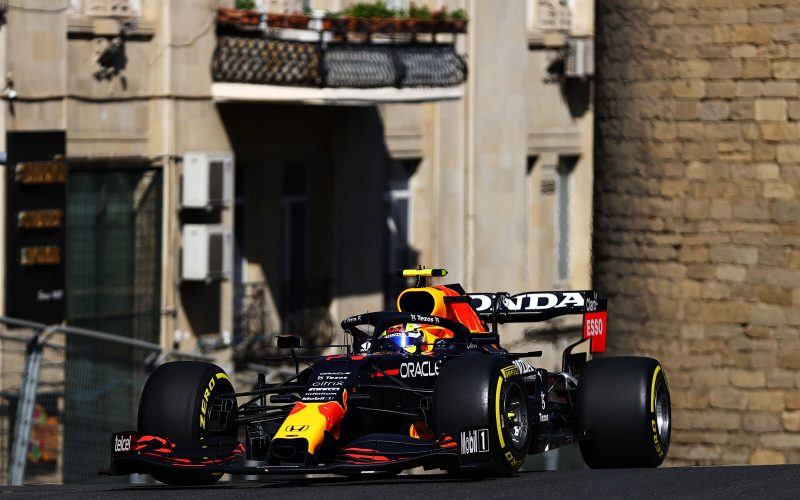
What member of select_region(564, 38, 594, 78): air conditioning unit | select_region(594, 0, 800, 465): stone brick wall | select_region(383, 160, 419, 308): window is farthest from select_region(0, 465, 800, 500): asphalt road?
select_region(564, 38, 594, 78): air conditioning unit

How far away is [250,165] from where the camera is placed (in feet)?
85.6

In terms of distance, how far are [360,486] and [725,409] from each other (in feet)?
32.4

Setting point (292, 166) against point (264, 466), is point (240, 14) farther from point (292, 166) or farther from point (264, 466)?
point (264, 466)

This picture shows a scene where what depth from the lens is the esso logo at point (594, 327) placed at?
1470 cm

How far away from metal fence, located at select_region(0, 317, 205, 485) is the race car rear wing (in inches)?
159

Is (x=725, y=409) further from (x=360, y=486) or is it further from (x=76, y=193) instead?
(x=360, y=486)

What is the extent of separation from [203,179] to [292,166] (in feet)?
9.89

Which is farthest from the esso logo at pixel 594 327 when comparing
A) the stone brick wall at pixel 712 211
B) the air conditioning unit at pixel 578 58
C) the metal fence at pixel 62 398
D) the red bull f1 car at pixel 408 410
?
the air conditioning unit at pixel 578 58

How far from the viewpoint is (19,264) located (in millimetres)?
21703

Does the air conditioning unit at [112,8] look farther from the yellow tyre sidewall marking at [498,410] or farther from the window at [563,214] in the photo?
the yellow tyre sidewall marking at [498,410]

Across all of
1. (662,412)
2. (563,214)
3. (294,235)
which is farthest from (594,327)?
(563,214)

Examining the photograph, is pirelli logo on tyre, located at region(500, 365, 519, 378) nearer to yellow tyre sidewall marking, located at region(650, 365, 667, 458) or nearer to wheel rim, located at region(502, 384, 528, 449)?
wheel rim, located at region(502, 384, 528, 449)

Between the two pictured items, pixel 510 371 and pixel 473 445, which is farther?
pixel 510 371

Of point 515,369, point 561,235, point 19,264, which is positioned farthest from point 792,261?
point 561,235
